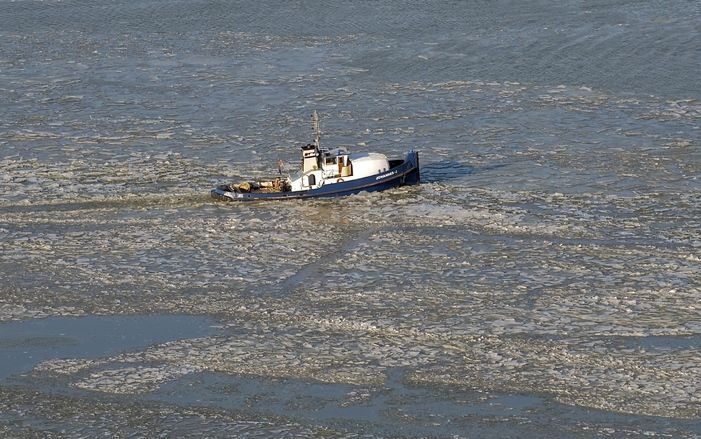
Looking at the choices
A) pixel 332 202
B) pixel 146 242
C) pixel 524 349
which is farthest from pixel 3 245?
pixel 524 349

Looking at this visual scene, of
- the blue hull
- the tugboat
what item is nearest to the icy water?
the blue hull

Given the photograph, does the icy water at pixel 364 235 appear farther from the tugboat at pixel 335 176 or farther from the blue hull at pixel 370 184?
the tugboat at pixel 335 176

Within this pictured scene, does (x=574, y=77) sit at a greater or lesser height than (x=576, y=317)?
greater

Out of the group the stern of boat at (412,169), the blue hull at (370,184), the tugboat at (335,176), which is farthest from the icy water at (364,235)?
the stern of boat at (412,169)

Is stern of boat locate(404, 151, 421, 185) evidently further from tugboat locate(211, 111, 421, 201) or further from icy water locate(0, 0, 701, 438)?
icy water locate(0, 0, 701, 438)

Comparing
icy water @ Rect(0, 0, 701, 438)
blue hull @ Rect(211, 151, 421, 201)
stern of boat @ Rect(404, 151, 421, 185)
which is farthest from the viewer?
stern of boat @ Rect(404, 151, 421, 185)

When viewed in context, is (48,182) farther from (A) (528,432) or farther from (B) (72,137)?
(A) (528,432)
